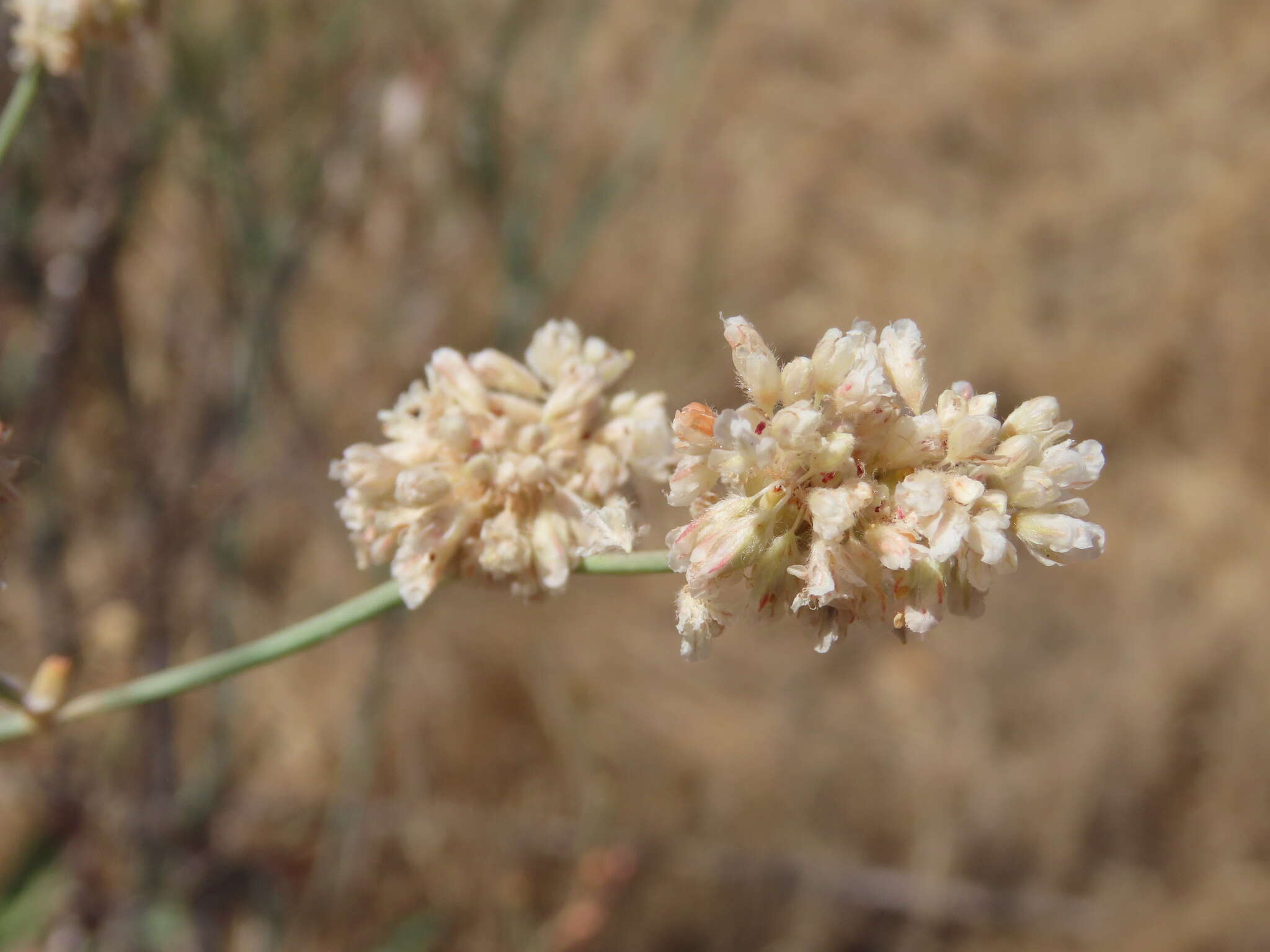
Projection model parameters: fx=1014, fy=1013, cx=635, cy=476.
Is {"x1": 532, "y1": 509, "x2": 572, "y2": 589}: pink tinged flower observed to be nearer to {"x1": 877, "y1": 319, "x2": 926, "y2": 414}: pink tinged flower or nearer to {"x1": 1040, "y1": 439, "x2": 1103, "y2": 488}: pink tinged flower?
{"x1": 877, "y1": 319, "x2": 926, "y2": 414}: pink tinged flower

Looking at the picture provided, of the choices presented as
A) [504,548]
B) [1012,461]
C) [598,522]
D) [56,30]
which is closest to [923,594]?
[1012,461]

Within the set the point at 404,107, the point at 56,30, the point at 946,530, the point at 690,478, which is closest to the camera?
the point at 946,530

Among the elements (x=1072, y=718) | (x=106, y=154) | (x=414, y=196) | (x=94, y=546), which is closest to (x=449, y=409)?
(x=106, y=154)

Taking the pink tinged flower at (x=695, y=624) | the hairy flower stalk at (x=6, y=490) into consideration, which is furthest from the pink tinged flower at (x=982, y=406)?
the hairy flower stalk at (x=6, y=490)

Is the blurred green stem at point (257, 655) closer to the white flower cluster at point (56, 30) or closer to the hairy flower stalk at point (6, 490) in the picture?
the hairy flower stalk at point (6, 490)

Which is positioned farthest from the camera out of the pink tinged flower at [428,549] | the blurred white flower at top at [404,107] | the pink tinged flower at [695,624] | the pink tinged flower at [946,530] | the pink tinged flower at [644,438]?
the blurred white flower at top at [404,107]

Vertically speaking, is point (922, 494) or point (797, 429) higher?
point (797, 429)

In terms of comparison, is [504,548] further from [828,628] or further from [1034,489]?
[1034,489]
